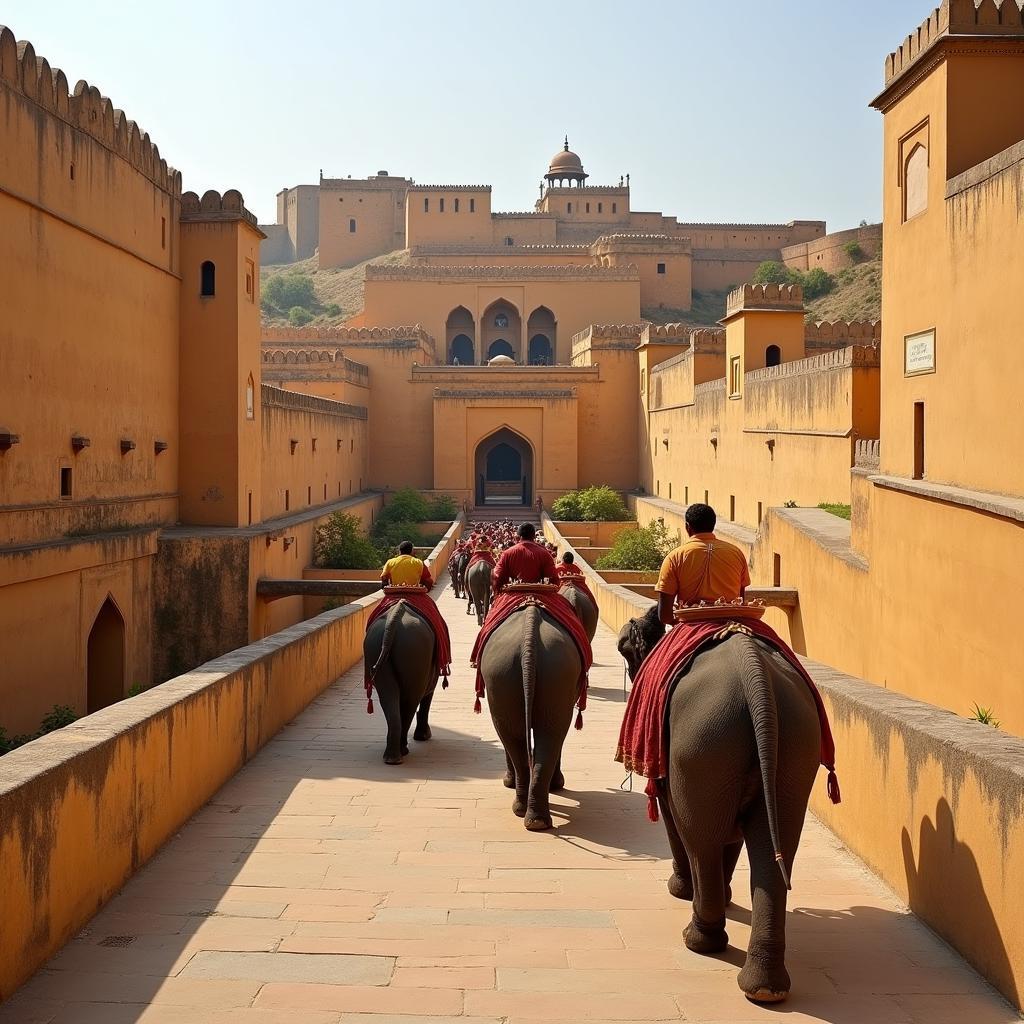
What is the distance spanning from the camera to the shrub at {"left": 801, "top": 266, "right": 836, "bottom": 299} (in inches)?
2044

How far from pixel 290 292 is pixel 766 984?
197 feet

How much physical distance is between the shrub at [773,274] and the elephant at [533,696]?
1934 inches

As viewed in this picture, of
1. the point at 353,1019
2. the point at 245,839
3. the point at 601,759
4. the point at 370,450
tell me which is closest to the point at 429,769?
the point at 601,759

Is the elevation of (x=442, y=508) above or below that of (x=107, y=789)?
above

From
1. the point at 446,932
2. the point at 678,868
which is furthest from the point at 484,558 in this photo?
the point at 446,932

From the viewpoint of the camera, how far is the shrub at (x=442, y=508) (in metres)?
32.0

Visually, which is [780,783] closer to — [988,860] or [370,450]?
[988,860]

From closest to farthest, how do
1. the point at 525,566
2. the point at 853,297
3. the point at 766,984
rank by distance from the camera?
the point at 766,984, the point at 525,566, the point at 853,297

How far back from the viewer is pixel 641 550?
74.8 feet

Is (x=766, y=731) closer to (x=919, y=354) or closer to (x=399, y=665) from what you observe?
(x=399, y=665)

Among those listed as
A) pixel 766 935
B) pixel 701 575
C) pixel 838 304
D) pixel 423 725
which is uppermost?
pixel 838 304

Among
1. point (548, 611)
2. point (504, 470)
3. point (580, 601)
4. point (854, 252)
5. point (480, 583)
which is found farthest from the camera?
point (854, 252)

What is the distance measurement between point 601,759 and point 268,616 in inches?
416

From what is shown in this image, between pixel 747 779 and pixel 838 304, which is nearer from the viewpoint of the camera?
pixel 747 779
